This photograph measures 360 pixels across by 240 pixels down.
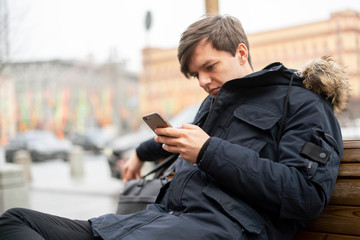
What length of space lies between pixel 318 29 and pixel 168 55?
18.7 meters

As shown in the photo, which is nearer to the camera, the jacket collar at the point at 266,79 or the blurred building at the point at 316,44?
the jacket collar at the point at 266,79

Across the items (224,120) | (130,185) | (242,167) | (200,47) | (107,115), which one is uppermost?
(200,47)

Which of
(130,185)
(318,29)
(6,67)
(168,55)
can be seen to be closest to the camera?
(130,185)

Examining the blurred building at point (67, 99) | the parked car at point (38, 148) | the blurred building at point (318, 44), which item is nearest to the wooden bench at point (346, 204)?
the blurred building at point (318, 44)

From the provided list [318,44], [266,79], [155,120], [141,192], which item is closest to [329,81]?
[266,79]

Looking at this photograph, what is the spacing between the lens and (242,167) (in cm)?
148

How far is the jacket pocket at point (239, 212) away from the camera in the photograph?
1.50 m

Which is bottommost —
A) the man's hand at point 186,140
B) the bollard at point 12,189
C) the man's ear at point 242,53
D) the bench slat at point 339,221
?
the bollard at point 12,189

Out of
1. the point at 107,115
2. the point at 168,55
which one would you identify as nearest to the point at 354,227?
the point at 168,55

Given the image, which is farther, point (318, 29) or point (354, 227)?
point (318, 29)

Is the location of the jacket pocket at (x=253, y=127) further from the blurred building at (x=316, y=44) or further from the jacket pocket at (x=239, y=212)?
the blurred building at (x=316, y=44)

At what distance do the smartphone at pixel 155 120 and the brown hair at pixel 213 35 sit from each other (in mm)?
390

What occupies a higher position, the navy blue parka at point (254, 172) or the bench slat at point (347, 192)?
the navy blue parka at point (254, 172)

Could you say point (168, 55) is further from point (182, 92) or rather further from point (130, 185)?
point (130, 185)
